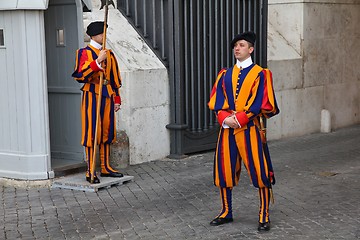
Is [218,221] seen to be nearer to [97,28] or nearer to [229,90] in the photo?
[229,90]

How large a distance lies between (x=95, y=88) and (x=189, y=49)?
2.38 metres

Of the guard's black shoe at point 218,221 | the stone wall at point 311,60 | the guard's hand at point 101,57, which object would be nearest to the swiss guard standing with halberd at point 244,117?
the guard's black shoe at point 218,221

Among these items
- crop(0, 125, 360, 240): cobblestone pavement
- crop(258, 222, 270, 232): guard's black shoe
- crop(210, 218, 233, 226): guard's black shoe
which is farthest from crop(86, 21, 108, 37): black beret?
crop(258, 222, 270, 232): guard's black shoe

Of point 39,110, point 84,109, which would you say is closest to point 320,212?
point 84,109

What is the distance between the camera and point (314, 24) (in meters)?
12.2

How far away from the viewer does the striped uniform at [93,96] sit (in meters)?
7.65

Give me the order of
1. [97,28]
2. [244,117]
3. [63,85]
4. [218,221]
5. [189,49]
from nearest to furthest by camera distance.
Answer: [244,117], [218,221], [97,28], [63,85], [189,49]

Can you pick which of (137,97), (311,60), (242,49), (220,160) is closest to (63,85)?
(137,97)

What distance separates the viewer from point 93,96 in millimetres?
7762

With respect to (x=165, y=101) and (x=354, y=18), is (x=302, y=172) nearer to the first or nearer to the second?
(x=165, y=101)

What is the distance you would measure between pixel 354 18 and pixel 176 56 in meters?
5.19

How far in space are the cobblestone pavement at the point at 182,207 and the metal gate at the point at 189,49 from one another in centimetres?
65

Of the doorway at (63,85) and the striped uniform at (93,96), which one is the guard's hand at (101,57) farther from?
the doorway at (63,85)

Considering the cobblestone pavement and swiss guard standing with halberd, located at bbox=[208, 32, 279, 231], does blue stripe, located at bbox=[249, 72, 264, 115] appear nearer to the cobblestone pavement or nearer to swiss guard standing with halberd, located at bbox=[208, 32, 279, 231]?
swiss guard standing with halberd, located at bbox=[208, 32, 279, 231]
